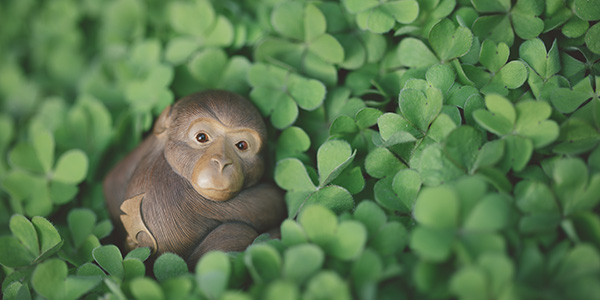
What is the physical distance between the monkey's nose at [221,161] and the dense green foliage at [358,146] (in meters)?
0.16

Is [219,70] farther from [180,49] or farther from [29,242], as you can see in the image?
[29,242]

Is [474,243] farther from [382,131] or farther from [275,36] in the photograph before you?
[275,36]

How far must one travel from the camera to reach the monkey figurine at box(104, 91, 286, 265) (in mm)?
973

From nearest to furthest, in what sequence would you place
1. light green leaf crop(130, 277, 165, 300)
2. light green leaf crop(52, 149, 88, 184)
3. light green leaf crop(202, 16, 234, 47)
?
light green leaf crop(130, 277, 165, 300), light green leaf crop(52, 149, 88, 184), light green leaf crop(202, 16, 234, 47)

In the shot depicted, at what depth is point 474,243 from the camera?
71 centimetres

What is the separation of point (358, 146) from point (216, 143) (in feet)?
1.06

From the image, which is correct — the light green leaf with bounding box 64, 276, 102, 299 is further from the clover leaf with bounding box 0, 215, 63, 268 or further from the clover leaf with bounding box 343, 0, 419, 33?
the clover leaf with bounding box 343, 0, 419, 33

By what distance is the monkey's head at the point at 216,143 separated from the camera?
3.17 ft

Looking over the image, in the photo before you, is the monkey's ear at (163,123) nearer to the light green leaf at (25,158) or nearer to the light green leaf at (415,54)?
the light green leaf at (25,158)

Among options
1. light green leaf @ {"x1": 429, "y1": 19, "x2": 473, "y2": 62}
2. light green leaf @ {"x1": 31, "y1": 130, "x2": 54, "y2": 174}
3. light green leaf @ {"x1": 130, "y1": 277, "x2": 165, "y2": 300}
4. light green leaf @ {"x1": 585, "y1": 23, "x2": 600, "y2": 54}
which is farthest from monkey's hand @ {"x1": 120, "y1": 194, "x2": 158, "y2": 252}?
light green leaf @ {"x1": 585, "y1": 23, "x2": 600, "y2": 54}

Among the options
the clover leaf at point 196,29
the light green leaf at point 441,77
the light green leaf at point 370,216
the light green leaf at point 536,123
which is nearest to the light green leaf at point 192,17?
the clover leaf at point 196,29

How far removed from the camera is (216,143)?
1011 millimetres

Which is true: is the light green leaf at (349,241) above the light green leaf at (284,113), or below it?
below

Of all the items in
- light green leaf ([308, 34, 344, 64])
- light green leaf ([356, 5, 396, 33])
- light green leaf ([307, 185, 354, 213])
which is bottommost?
light green leaf ([307, 185, 354, 213])
